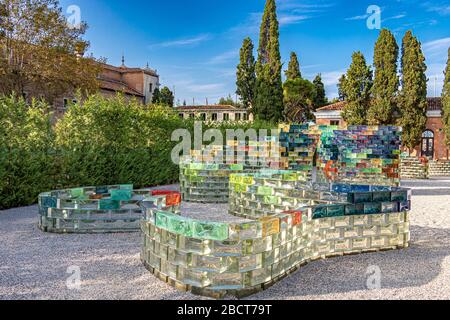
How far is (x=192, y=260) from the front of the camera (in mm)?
4367

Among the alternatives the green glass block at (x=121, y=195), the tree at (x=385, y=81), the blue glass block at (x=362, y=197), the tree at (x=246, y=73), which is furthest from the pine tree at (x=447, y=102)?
the green glass block at (x=121, y=195)

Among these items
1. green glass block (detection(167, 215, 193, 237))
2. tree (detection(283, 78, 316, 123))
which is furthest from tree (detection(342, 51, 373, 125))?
green glass block (detection(167, 215, 193, 237))

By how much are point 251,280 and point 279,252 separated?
55 centimetres

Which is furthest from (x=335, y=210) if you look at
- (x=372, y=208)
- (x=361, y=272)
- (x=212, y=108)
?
(x=212, y=108)

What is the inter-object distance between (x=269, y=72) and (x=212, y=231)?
98.6 ft

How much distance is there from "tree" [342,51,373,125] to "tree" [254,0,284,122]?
528cm

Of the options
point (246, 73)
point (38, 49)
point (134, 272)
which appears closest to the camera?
point (134, 272)

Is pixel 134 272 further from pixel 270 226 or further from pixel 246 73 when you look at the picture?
pixel 246 73

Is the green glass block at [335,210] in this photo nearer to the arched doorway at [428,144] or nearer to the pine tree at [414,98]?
the pine tree at [414,98]

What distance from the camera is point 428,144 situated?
30812 millimetres

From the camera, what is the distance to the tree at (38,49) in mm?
21906

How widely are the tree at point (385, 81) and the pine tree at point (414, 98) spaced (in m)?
0.71

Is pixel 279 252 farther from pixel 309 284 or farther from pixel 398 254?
pixel 398 254

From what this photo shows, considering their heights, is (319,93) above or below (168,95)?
below
